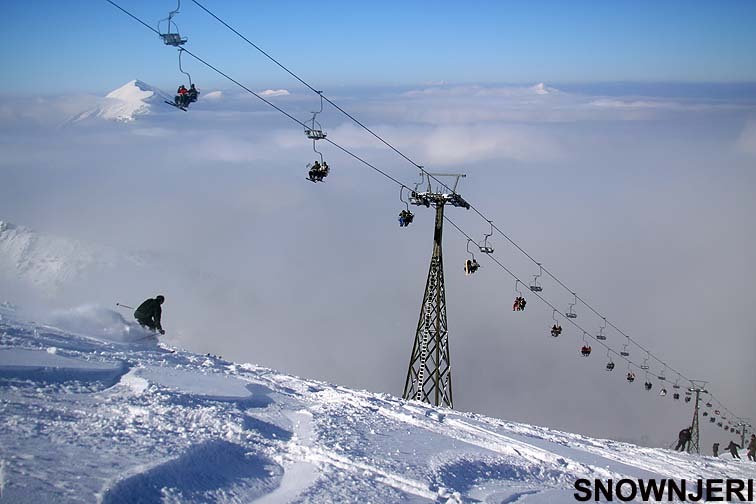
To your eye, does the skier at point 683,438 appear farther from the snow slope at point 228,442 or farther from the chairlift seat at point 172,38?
the chairlift seat at point 172,38

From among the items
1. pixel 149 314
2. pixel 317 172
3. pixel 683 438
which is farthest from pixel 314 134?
pixel 683 438

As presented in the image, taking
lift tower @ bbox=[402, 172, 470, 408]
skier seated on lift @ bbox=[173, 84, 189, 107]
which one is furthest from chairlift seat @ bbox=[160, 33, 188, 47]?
lift tower @ bbox=[402, 172, 470, 408]

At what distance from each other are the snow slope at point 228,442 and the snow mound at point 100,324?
0.76m

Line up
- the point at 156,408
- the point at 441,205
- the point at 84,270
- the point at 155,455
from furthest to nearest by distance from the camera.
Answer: the point at 84,270 → the point at 441,205 → the point at 156,408 → the point at 155,455

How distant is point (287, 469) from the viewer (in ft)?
25.0

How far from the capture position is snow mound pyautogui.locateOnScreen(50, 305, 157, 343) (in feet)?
46.2

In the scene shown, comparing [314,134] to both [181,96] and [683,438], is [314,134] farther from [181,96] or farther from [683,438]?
[683,438]

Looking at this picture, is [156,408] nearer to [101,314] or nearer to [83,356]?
[83,356]

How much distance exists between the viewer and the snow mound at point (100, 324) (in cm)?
1408

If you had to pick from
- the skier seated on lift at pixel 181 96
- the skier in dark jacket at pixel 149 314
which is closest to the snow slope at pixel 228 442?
the skier in dark jacket at pixel 149 314

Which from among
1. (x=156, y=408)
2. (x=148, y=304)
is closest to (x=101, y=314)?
(x=148, y=304)

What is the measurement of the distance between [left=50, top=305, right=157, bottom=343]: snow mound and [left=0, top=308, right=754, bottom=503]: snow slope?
76cm

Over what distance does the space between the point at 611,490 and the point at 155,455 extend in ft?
21.4

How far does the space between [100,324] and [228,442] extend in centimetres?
792
